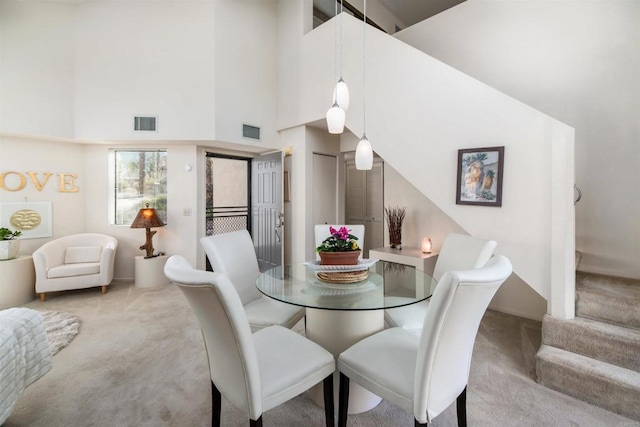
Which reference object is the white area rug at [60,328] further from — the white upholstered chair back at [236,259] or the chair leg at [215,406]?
the chair leg at [215,406]

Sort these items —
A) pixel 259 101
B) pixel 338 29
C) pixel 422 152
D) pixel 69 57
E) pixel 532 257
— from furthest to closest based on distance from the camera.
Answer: pixel 259 101, pixel 69 57, pixel 338 29, pixel 422 152, pixel 532 257

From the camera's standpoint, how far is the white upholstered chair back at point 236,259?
2096 millimetres

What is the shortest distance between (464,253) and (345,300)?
3.48 ft

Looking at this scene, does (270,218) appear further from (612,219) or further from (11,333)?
(612,219)

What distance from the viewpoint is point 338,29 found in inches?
145

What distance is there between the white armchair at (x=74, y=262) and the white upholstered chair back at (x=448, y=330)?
4.32 meters

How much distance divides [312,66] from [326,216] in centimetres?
231

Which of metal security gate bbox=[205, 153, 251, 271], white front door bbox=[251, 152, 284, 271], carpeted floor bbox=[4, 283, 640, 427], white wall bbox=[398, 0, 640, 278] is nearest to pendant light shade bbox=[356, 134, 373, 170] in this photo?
carpeted floor bbox=[4, 283, 640, 427]

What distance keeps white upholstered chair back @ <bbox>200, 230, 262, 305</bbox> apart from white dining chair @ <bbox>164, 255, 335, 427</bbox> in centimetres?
75

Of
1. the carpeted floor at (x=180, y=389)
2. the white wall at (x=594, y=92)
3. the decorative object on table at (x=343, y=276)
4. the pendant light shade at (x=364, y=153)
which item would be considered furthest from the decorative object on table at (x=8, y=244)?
the white wall at (x=594, y=92)

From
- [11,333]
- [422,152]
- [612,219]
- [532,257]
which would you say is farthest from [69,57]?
[612,219]

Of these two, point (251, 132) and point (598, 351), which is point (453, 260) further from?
point (251, 132)

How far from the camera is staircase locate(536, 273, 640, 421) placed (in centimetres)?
171

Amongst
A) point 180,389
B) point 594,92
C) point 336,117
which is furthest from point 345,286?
point 594,92
